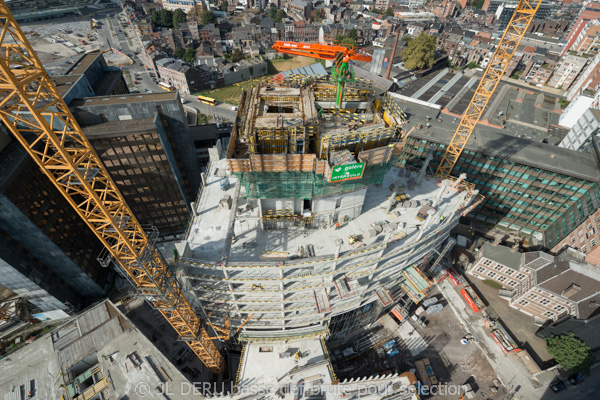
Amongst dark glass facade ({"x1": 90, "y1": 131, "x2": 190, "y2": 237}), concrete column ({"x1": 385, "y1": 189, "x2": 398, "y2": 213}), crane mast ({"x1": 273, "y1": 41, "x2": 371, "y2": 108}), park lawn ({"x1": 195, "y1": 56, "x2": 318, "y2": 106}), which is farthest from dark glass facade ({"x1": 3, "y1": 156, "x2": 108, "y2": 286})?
park lawn ({"x1": 195, "y1": 56, "x2": 318, "y2": 106})

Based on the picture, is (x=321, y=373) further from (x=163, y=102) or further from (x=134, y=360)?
(x=163, y=102)

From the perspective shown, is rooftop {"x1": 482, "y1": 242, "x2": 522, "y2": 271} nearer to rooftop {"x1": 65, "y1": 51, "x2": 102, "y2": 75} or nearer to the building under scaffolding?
the building under scaffolding

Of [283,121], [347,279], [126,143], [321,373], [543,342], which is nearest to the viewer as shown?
[283,121]

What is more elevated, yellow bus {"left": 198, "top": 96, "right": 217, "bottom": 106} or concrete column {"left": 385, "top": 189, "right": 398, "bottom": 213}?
concrete column {"left": 385, "top": 189, "right": 398, "bottom": 213}

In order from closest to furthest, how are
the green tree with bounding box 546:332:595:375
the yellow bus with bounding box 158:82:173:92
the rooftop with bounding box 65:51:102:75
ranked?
the green tree with bounding box 546:332:595:375 → the rooftop with bounding box 65:51:102:75 → the yellow bus with bounding box 158:82:173:92

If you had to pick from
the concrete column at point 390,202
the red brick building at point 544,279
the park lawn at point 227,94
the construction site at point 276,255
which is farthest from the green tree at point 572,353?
the park lawn at point 227,94

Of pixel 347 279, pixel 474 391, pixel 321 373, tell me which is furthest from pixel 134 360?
pixel 474 391

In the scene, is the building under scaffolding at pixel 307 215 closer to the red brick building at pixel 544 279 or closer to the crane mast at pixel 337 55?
the crane mast at pixel 337 55
